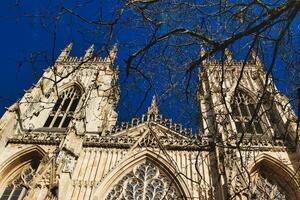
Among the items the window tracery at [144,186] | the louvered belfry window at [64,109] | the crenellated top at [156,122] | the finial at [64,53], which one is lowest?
the window tracery at [144,186]

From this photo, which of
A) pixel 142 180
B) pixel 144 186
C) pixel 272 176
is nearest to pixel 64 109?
pixel 142 180

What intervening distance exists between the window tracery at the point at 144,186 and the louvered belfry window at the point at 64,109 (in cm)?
622

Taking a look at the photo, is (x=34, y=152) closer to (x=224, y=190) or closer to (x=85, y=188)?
(x=85, y=188)

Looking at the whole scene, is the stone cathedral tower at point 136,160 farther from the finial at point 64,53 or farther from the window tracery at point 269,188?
the finial at point 64,53

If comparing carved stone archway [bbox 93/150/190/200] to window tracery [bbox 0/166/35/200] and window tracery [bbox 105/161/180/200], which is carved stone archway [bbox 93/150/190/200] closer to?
window tracery [bbox 105/161/180/200]

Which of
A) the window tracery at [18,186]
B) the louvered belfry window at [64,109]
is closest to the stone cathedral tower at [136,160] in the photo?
the window tracery at [18,186]

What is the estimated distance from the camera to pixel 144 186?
37.9 feet

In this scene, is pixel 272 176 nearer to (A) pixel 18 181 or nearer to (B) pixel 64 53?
(A) pixel 18 181

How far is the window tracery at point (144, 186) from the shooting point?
36.9 feet


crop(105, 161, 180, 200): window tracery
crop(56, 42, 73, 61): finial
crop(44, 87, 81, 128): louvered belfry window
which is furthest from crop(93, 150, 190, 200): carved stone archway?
crop(56, 42, 73, 61): finial

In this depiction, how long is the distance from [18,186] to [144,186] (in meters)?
5.15

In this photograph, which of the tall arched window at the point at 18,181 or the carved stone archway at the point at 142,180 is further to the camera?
the tall arched window at the point at 18,181

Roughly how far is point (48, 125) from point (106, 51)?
13093 millimetres

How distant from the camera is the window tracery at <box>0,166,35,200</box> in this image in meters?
12.1
